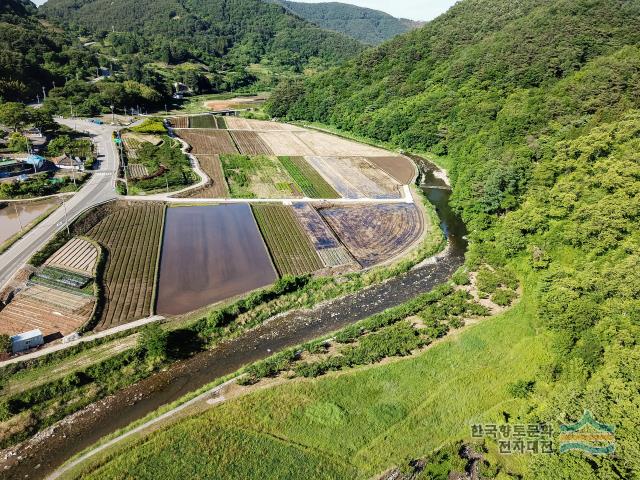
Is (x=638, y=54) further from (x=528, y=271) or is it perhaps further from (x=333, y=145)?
(x=333, y=145)

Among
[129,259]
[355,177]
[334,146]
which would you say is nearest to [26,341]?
[129,259]

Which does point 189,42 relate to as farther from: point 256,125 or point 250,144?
point 250,144

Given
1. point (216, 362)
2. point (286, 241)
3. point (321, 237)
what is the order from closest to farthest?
1. point (216, 362)
2. point (286, 241)
3. point (321, 237)

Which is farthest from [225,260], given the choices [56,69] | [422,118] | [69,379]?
[56,69]

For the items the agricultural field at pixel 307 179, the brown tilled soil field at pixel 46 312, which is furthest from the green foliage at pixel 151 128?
the brown tilled soil field at pixel 46 312

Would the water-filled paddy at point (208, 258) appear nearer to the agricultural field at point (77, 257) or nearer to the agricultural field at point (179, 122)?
the agricultural field at point (77, 257)
